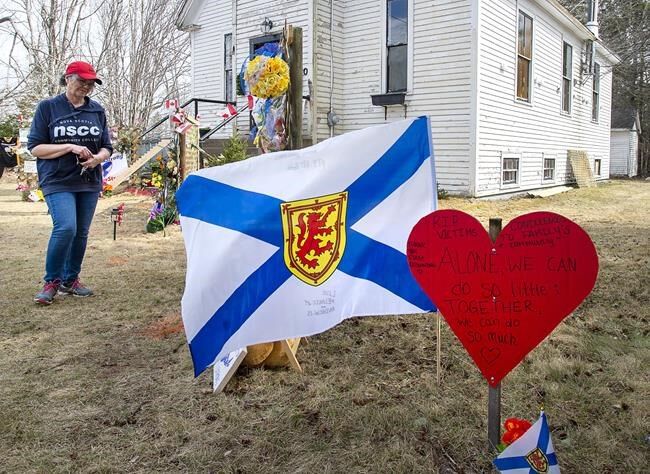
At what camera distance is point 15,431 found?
2.51 meters

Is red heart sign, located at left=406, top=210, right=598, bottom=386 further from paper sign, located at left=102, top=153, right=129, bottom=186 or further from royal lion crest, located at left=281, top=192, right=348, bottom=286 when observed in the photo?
paper sign, located at left=102, top=153, right=129, bottom=186

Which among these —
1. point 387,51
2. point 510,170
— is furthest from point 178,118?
point 510,170

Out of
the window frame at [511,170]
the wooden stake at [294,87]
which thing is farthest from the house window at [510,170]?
the wooden stake at [294,87]

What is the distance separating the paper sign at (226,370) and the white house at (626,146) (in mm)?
26077

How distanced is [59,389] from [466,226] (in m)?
2.25

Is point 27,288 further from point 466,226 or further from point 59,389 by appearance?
point 466,226

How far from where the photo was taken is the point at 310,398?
9.21 feet

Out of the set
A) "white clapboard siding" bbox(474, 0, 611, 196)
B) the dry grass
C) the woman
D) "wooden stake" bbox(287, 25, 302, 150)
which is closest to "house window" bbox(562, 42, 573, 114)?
"white clapboard siding" bbox(474, 0, 611, 196)

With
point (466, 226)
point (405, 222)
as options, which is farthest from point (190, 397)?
point (466, 226)

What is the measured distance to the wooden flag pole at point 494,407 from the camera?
204 cm

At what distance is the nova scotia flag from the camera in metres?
2.60

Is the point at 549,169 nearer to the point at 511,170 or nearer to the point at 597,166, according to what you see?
the point at 511,170

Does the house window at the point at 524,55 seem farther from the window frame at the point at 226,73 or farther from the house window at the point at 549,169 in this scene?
the window frame at the point at 226,73

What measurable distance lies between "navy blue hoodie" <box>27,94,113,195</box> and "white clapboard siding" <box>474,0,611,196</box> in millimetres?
8009
